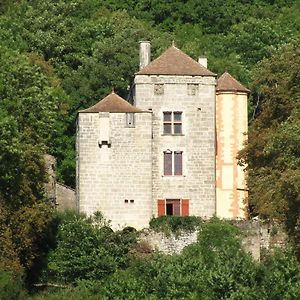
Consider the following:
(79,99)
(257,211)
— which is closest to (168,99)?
(257,211)

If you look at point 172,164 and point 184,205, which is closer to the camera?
point 184,205

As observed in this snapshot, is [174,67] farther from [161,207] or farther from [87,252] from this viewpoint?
[87,252]

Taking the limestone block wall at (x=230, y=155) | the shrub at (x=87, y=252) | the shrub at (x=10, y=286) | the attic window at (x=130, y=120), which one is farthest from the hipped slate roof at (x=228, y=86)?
the shrub at (x=10, y=286)

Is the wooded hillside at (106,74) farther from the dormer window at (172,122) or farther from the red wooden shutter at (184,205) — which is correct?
the dormer window at (172,122)

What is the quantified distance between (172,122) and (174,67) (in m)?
2.44

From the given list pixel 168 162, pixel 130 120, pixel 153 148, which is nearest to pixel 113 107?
pixel 130 120

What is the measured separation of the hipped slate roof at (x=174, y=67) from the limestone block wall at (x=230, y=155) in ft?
7.36

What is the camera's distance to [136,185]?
62.4 meters

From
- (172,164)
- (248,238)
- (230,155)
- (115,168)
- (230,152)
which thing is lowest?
(248,238)

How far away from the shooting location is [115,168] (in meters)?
62.2

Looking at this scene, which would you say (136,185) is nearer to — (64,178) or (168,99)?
(168,99)

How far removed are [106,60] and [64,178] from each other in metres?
8.39

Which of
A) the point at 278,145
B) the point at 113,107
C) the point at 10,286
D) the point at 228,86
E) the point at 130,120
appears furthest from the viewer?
the point at 228,86

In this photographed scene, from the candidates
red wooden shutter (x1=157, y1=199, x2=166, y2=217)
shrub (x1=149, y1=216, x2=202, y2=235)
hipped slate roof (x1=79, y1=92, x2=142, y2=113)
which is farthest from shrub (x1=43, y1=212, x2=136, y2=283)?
hipped slate roof (x1=79, y1=92, x2=142, y2=113)
